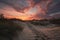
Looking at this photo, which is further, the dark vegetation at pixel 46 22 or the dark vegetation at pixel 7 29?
the dark vegetation at pixel 46 22

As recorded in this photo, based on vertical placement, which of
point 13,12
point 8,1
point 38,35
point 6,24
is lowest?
point 38,35

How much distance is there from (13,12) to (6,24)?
6.46 feet

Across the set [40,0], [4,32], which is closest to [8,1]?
[40,0]

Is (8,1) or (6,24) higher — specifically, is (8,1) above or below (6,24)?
above

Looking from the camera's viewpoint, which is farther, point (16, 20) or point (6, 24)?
point (16, 20)

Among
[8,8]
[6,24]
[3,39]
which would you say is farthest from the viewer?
[8,8]

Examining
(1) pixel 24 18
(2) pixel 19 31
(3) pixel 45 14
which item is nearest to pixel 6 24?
(2) pixel 19 31

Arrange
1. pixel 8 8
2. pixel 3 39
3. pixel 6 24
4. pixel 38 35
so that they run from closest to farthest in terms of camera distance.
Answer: pixel 3 39 < pixel 6 24 < pixel 38 35 < pixel 8 8

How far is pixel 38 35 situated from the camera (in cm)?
1224

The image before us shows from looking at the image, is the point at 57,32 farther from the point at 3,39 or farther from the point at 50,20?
the point at 3,39

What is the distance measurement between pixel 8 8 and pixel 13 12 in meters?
0.52

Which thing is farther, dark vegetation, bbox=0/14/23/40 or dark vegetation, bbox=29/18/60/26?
dark vegetation, bbox=29/18/60/26

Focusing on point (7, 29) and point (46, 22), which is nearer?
point (7, 29)

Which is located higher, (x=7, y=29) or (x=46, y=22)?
(x=46, y=22)
